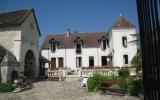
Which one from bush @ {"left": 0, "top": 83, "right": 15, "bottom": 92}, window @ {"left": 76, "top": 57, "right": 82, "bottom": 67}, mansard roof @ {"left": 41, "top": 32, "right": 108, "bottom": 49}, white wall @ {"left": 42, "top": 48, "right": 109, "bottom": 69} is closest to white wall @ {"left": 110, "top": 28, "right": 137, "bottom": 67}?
white wall @ {"left": 42, "top": 48, "right": 109, "bottom": 69}

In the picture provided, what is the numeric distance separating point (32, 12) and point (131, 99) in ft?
64.0

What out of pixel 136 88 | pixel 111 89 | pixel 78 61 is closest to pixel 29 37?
pixel 78 61

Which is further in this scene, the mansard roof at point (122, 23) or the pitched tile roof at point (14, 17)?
the mansard roof at point (122, 23)

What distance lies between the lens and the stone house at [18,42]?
20636 mm

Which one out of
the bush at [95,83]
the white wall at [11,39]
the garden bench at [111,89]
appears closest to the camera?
the garden bench at [111,89]

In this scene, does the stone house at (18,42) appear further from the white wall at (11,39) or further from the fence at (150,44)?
the fence at (150,44)

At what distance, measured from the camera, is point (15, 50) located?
23000 mm

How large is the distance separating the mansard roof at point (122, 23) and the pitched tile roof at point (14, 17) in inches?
514

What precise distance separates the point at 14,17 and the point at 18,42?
3779 millimetres

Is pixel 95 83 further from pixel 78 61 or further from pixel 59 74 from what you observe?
pixel 78 61

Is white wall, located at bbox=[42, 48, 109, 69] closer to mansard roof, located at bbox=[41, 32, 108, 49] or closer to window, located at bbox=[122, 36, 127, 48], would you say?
mansard roof, located at bbox=[41, 32, 108, 49]

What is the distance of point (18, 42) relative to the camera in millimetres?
23109

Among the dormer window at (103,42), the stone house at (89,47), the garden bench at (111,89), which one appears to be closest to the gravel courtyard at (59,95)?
the garden bench at (111,89)

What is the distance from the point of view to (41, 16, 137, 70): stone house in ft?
103
